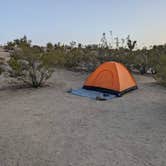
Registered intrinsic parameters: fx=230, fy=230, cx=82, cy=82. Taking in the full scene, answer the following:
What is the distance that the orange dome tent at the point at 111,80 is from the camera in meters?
7.95

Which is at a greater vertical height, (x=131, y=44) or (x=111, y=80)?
(x=131, y=44)

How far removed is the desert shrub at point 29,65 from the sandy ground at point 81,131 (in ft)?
5.68

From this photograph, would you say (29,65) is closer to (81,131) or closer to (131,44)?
(81,131)

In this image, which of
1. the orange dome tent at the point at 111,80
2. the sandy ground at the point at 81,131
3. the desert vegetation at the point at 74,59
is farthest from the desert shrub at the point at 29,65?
the orange dome tent at the point at 111,80

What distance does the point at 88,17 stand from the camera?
18.3 meters

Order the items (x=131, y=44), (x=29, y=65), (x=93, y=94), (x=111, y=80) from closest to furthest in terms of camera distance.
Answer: (x=93, y=94), (x=111, y=80), (x=29, y=65), (x=131, y=44)

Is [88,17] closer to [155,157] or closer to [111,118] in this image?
[111,118]

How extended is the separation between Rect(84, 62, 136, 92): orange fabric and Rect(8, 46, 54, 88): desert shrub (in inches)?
81.0

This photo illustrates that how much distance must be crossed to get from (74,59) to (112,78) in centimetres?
735

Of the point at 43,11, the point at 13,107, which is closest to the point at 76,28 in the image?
the point at 43,11

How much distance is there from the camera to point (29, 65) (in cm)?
921

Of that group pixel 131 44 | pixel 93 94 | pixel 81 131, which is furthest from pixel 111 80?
pixel 131 44

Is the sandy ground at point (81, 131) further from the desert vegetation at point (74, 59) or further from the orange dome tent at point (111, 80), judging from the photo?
the desert vegetation at point (74, 59)

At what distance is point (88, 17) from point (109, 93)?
11.7 metres
